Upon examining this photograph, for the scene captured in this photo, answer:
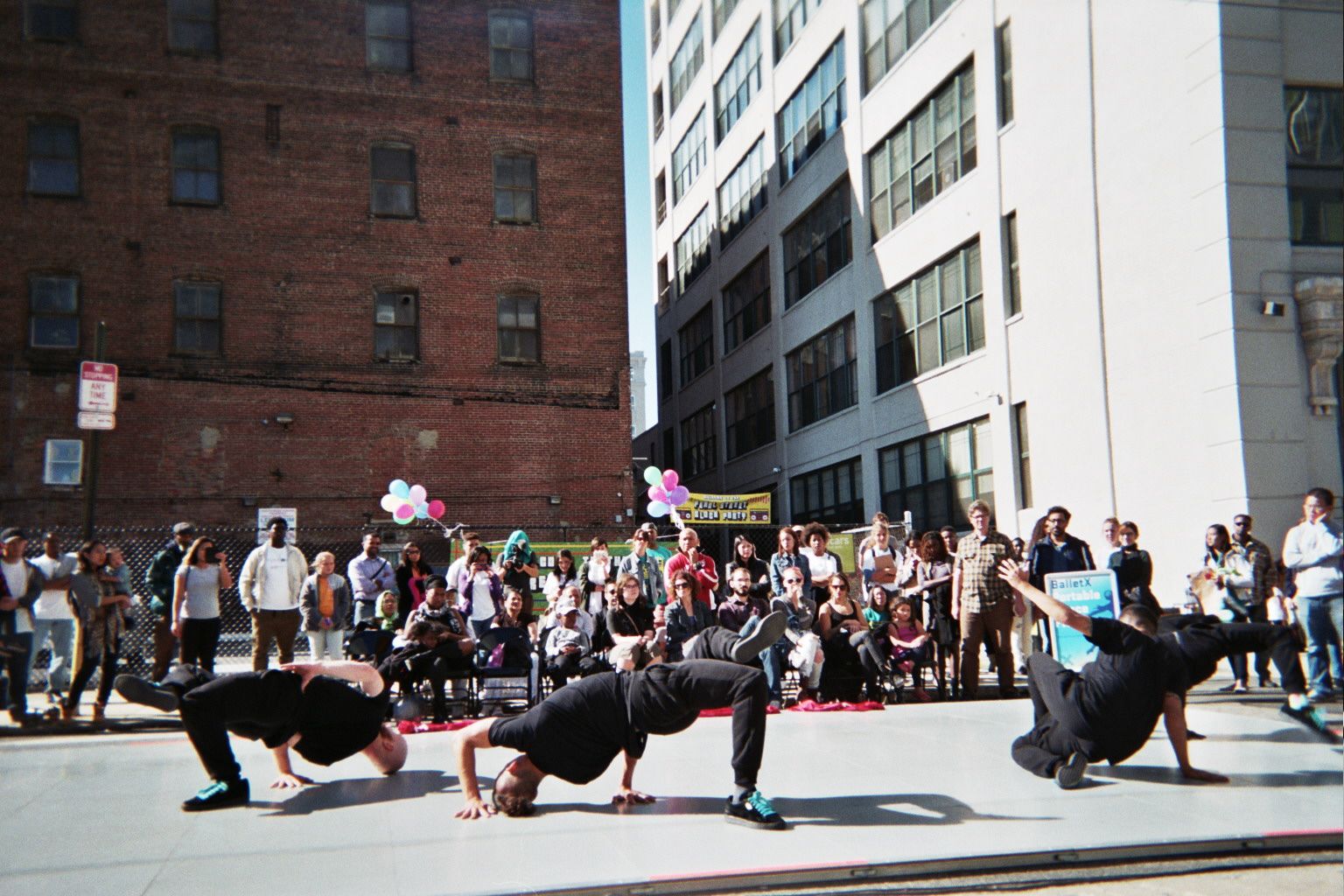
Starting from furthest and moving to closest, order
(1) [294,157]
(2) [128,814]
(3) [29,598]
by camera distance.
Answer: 1. (1) [294,157]
2. (3) [29,598]
3. (2) [128,814]

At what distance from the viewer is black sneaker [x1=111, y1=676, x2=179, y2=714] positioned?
6.41 metres

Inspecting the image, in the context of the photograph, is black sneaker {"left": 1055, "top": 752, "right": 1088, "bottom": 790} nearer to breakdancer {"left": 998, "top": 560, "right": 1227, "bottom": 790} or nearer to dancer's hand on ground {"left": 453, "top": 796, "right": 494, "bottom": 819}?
breakdancer {"left": 998, "top": 560, "right": 1227, "bottom": 790}

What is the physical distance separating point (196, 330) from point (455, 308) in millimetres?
5614

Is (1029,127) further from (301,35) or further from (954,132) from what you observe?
(301,35)

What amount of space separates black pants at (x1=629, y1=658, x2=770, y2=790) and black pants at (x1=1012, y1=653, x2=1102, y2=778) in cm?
196

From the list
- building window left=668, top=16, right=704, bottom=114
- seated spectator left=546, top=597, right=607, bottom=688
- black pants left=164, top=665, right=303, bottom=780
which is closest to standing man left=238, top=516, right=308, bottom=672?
seated spectator left=546, top=597, right=607, bottom=688

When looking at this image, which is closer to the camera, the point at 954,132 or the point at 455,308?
the point at 954,132

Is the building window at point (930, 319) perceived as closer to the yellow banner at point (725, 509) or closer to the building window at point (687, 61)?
the yellow banner at point (725, 509)

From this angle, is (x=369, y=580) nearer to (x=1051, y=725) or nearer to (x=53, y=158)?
(x=1051, y=725)

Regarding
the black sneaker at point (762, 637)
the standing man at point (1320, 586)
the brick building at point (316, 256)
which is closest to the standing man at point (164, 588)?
the black sneaker at point (762, 637)

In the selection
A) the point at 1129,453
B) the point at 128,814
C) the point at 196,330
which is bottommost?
the point at 128,814

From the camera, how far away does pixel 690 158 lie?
4119 cm

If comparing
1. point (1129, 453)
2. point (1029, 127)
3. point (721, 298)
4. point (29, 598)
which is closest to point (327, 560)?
point (29, 598)

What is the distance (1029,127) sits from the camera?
753 inches
